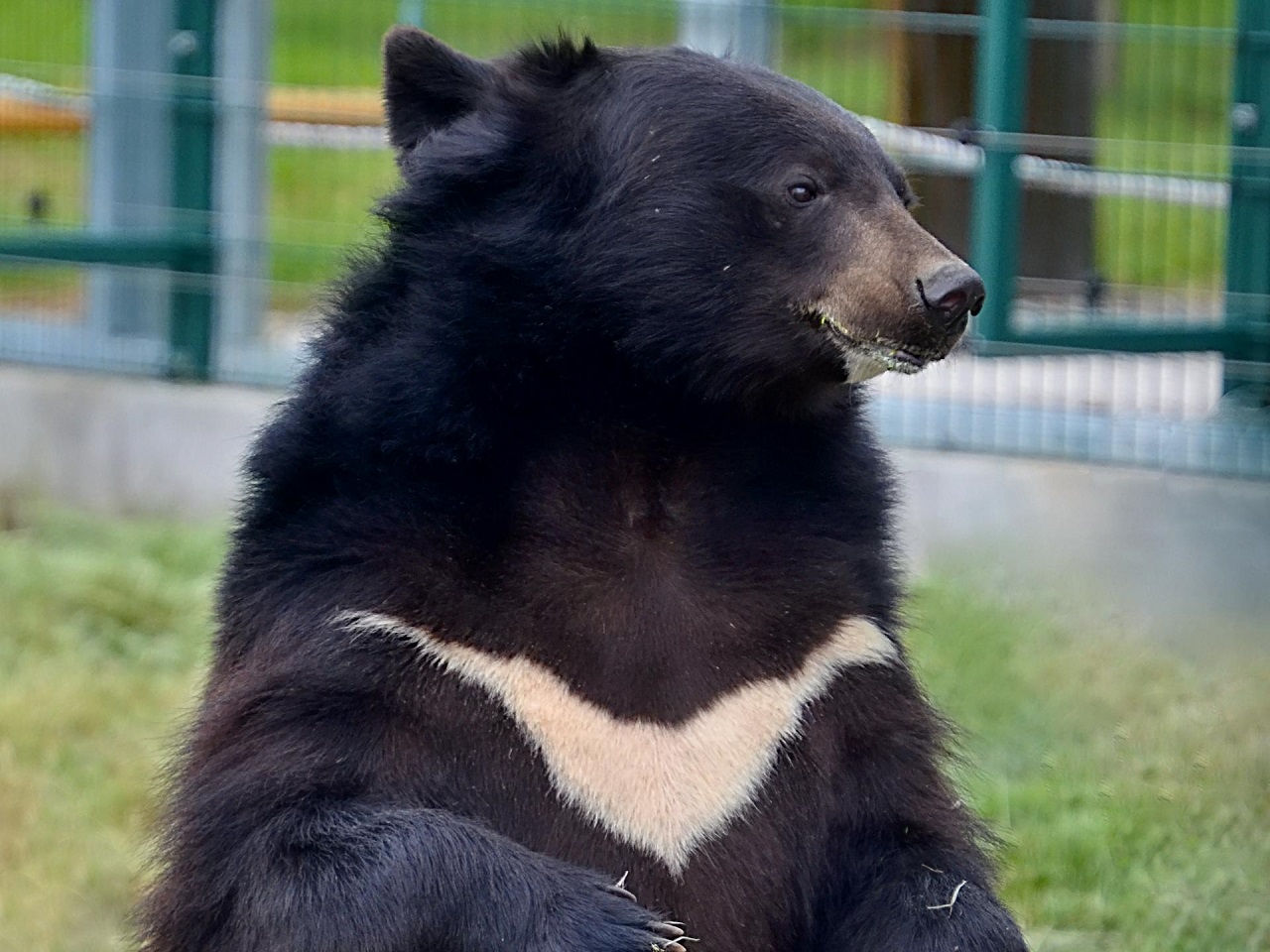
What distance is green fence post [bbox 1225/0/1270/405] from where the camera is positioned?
6.79 meters

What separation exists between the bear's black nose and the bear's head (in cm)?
2

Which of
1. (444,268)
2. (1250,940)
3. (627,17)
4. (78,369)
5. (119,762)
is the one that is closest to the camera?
(444,268)

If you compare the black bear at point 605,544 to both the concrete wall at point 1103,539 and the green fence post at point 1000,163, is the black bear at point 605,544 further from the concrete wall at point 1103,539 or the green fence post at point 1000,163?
the green fence post at point 1000,163

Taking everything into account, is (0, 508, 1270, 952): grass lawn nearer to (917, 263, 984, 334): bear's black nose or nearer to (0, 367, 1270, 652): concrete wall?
(0, 367, 1270, 652): concrete wall

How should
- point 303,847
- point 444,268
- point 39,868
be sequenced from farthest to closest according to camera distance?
point 39,868 → point 444,268 → point 303,847

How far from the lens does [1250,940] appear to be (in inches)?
160

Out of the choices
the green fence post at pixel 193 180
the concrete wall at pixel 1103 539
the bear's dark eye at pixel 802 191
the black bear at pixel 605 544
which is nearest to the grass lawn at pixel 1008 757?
the concrete wall at pixel 1103 539

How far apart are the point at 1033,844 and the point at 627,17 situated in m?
4.15

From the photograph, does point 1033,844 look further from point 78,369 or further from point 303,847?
point 78,369

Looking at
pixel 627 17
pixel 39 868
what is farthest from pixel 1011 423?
pixel 39 868

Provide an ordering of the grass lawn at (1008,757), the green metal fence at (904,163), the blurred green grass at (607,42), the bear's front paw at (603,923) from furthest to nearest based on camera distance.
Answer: the blurred green grass at (607,42) → the green metal fence at (904,163) → the grass lawn at (1008,757) → the bear's front paw at (603,923)

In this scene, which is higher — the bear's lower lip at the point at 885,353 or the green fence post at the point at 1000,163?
the green fence post at the point at 1000,163

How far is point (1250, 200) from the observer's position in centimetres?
683

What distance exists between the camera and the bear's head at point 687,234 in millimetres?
3076
